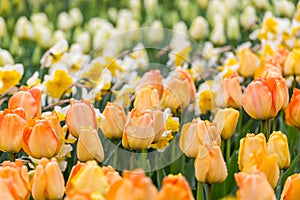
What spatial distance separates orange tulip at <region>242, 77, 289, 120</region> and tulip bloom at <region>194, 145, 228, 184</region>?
415mm

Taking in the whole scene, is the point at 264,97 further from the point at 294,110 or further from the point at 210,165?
the point at 210,165

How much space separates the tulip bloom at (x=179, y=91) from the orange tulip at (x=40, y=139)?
0.61 metres

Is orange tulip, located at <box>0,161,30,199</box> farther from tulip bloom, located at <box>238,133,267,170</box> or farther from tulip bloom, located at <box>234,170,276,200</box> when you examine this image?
tulip bloom, located at <box>238,133,267,170</box>

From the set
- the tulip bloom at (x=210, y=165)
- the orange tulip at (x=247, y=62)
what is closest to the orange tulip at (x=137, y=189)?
the tulip bloom at (x=210, y=165)

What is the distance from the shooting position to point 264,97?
2.38m

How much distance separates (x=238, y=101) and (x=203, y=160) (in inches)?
29.9

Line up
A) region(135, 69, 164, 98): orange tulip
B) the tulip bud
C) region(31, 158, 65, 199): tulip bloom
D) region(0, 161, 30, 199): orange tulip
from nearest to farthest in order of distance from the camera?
region(0, 161, 30, 199): orange tulip → region(31, 158, 65, 199): tulip bloom → region(135, 69, 164, 98): orange tulip → the tulip bud

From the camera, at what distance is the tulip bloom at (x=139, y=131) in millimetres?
2180

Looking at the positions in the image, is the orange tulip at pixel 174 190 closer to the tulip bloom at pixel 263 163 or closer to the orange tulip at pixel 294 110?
the tulip bloom at pixel 263 163

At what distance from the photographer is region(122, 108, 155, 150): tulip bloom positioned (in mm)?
2180

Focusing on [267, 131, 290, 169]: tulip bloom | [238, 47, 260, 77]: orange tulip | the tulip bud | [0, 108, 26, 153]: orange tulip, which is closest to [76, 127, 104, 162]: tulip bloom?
[0, 108, 26, 153]: orange tulip

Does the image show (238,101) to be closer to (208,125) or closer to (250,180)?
(208,125)

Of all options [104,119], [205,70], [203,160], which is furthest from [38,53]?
[203,160]

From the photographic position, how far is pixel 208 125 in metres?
2.26
